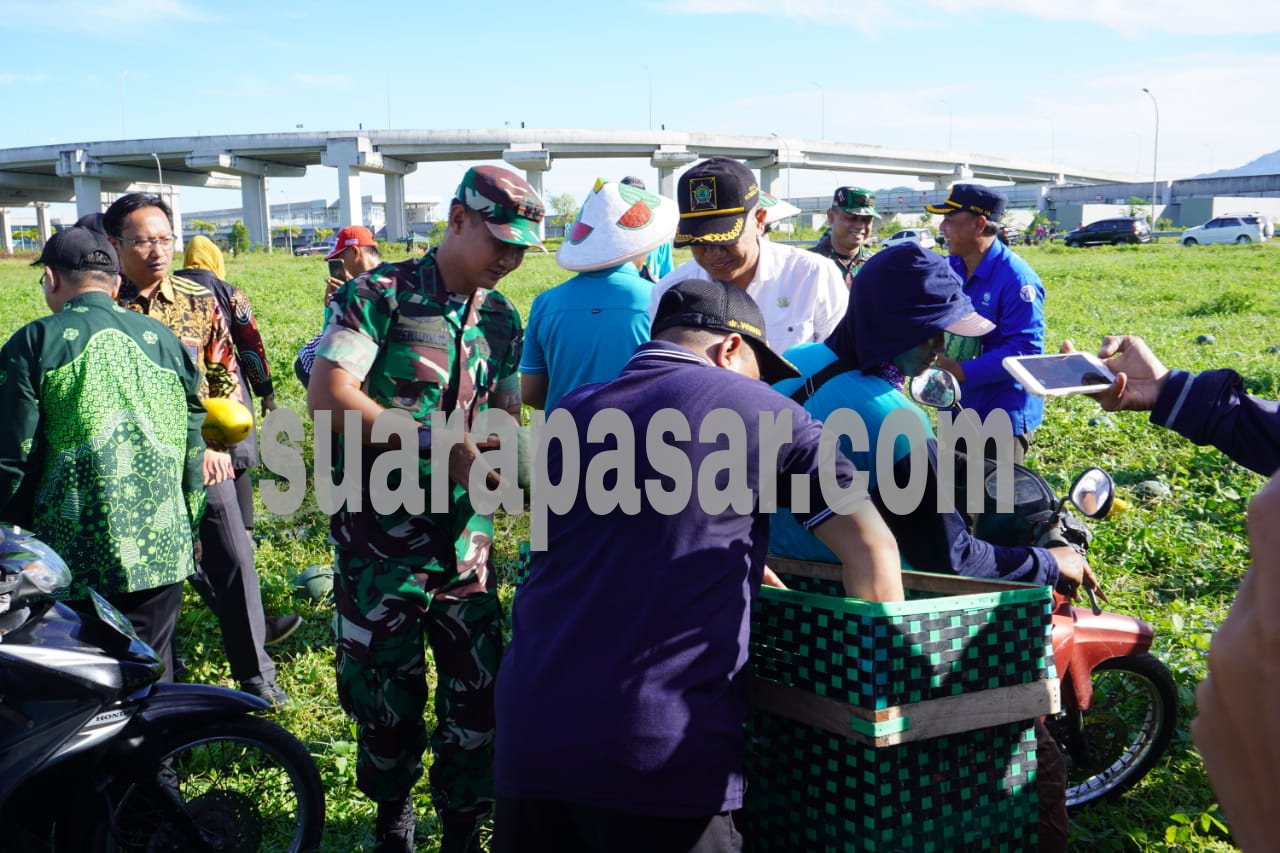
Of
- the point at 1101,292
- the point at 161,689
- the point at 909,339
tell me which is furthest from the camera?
the point at 1101,292

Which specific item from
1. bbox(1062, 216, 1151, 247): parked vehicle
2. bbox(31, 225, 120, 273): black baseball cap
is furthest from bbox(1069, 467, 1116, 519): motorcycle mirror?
bbox(1062, 216, 1151, 247): parked vehicle

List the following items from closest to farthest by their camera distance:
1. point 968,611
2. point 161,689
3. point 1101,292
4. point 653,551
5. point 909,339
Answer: point 653,551 < point 968,611 < point 909,339 < point 161,689 < point 1101,292

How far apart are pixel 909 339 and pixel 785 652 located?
926 millimetres

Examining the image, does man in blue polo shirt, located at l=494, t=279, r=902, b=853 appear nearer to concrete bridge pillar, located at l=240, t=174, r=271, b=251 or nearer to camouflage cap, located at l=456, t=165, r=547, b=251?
camouflage cap, located at l=456, t=165, r=547, b=251

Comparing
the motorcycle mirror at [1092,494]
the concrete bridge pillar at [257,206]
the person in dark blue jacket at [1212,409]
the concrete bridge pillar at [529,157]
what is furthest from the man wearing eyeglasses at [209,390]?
the concrete bridge pillar at [257,206]

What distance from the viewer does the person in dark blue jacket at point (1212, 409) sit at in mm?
2598

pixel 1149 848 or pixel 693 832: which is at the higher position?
pixel 693 832

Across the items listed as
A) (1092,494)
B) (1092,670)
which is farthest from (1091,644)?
(1092,494)

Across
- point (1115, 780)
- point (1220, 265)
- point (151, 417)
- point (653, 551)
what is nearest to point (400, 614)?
point (151, 417)

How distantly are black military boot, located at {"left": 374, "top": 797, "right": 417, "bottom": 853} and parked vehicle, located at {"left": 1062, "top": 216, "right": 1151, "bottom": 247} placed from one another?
145 feet

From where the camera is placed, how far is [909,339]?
2.74 m

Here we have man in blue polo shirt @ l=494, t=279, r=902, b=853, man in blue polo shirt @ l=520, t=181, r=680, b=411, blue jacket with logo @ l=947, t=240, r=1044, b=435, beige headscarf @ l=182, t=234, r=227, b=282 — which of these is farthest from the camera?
beige headscarf @ l=182, t=234, r=227, b=282

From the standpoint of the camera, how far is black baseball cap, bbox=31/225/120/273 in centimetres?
344

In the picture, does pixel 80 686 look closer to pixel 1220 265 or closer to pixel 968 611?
pixel 968 611
